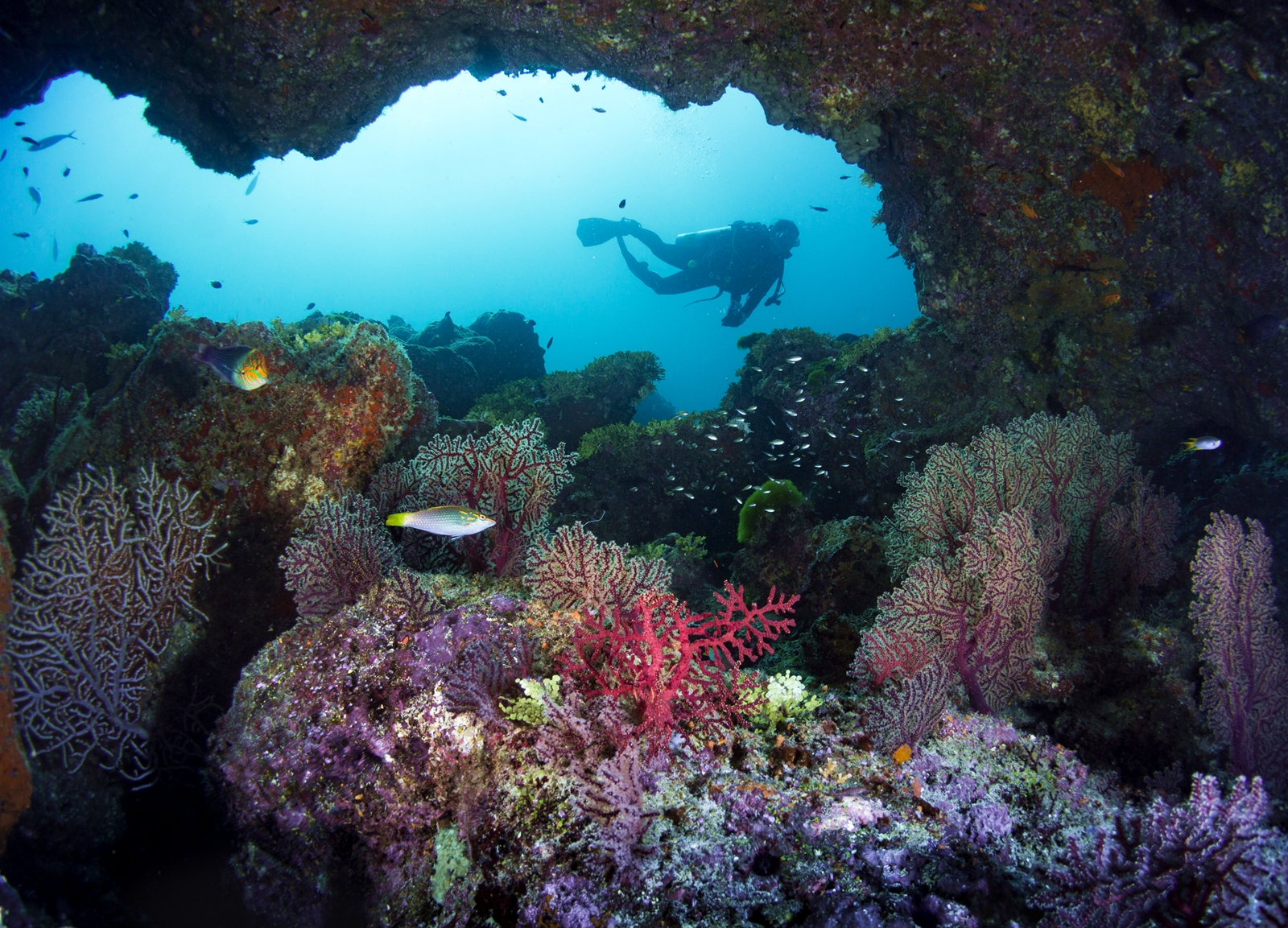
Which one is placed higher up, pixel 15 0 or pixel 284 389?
pixel 15 0

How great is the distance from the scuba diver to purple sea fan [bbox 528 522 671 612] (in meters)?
12.0

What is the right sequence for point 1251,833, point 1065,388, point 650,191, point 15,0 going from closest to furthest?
point 1251,833 → point 15,0 → point 1065,388 → point 650,191

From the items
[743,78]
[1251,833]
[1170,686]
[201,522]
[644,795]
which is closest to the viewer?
[1251,833]

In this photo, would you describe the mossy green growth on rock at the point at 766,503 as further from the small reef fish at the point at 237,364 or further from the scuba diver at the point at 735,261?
the scuba diver at the point at 735,261

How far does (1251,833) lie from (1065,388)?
23.2ft

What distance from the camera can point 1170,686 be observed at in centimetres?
346

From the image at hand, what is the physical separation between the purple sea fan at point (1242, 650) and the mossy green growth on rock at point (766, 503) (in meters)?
3.51

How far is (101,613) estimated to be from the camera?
10.8 feet

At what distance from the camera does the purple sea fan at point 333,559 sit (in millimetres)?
3260

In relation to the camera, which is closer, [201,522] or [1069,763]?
[1069,763]

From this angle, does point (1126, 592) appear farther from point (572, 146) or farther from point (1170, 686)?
point (572, 146)

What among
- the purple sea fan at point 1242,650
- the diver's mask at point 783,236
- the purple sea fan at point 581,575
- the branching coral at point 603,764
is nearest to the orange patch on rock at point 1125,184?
the purple sea fan at point 1242,650

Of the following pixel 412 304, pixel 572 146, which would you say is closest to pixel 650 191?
pixel 572 146

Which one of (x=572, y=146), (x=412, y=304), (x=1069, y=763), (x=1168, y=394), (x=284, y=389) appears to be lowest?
(x=1069, y=763)
